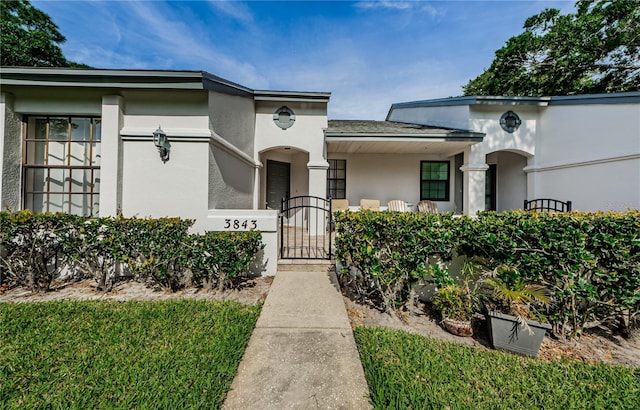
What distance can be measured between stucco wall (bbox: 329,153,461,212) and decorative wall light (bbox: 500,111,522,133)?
2.00 metres

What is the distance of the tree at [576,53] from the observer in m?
9.92

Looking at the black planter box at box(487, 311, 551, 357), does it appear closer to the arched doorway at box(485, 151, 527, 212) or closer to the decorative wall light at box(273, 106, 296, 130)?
the decorative wall light at box(273, 106, 296, 130)

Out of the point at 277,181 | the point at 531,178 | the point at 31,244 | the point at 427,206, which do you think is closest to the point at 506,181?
the point at 531,178

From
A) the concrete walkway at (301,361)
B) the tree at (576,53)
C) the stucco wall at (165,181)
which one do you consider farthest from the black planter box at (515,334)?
the tree at (576,53)

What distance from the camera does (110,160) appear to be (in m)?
4.77

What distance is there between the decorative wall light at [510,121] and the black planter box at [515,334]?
810 cm

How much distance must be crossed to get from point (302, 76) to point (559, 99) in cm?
968

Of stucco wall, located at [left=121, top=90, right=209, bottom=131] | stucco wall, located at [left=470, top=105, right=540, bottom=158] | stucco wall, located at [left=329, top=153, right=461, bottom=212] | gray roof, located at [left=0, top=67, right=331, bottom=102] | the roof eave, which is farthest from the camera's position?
stucco wall, located at [left=329, top=153, right=461, bottom=212]

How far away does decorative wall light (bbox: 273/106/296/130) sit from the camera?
7574 mm

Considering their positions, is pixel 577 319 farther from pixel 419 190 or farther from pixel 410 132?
pixel 419 190

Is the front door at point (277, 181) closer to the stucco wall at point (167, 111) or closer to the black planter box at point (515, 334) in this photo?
the stucco wall at point (167, 111)

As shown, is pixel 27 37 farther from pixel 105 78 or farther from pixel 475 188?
pixel 475 188

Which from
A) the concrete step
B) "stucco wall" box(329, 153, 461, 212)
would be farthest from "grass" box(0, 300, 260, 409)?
"stucco wall" box(329, 153, 461, 212)

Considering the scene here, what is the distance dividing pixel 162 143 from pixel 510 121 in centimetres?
1073
